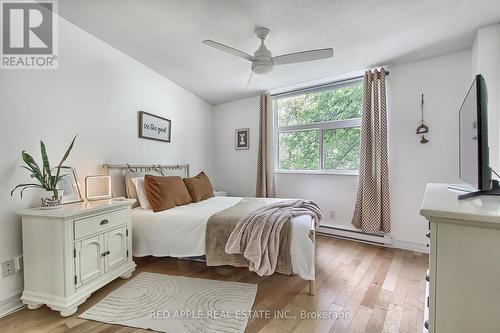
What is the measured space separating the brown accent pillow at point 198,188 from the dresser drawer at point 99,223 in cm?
97

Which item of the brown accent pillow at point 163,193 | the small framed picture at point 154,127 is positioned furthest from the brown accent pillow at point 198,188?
the small framed picture at point 154,127

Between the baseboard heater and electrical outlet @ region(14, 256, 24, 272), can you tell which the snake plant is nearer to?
electrical outlet @ region(14, 256, 24, 272)

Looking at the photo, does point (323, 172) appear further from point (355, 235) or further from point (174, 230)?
point (174, 230)

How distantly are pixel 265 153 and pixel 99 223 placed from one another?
2700 mm

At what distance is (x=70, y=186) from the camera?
7.06 ft

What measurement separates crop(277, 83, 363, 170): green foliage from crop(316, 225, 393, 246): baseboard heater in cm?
91

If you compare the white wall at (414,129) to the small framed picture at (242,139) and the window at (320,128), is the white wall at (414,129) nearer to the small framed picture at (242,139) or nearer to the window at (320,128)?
the window at (320,128)

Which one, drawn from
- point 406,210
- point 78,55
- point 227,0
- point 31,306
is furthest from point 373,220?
point 78,55

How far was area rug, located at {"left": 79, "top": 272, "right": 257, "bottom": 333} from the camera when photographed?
159cm

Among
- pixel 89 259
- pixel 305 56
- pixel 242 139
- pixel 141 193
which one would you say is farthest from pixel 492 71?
pixel 89 259

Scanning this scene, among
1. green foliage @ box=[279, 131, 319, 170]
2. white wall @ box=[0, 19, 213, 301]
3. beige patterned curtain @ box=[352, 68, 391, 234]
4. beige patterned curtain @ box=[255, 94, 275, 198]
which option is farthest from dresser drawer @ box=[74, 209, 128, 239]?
beige patterned curtain @ box=[352, 68, 391, 234]

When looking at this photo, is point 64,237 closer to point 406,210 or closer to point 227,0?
point 227,0

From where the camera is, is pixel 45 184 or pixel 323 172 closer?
pixel 45 184

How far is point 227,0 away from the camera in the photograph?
1901 mm
